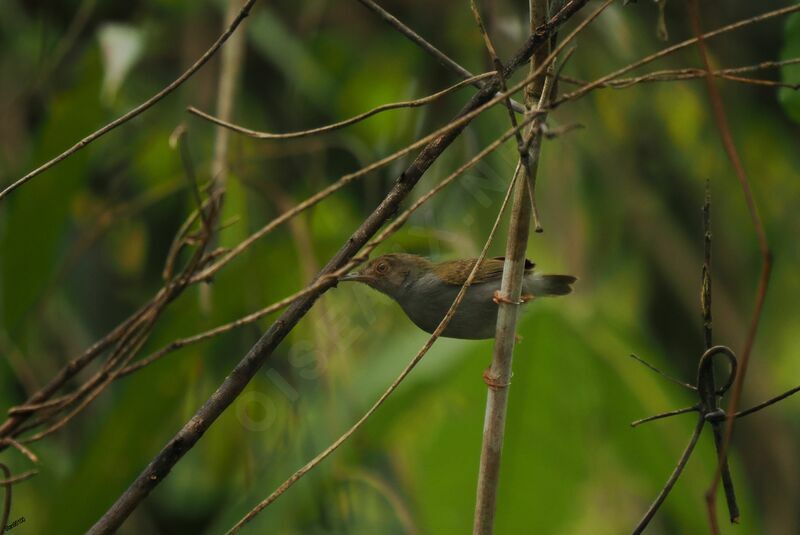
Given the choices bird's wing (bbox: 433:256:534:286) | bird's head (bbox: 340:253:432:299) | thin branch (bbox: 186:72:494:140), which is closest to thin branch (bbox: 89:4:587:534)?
thin branch (bbox: 186:72:494:140)

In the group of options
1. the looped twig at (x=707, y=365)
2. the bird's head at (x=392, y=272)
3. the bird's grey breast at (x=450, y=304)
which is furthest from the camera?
the bird's head at (x=392, y=272)

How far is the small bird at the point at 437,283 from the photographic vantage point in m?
2.85

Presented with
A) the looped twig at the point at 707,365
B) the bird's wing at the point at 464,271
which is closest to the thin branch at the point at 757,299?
the looped twig at the point at 707,365

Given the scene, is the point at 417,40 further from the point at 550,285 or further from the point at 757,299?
the point at 550,285

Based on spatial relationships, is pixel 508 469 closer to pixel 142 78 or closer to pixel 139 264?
pixel 139 264

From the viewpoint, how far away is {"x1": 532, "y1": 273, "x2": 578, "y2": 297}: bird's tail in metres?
3.12

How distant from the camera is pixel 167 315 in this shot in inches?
149

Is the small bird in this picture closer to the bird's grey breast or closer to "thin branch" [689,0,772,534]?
the bird's grey breast

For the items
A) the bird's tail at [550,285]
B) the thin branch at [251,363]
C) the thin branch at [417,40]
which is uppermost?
the bird's tail at [550,285]

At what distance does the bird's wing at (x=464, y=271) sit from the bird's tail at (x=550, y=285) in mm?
70

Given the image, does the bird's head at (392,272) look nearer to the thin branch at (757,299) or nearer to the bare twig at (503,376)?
the bare twig at (503,376)

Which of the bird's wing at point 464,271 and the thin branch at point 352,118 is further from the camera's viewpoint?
the bird's wing at point 464,271

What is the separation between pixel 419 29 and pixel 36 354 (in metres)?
2.23

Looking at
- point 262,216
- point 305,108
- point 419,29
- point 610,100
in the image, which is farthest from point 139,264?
point 610,100
